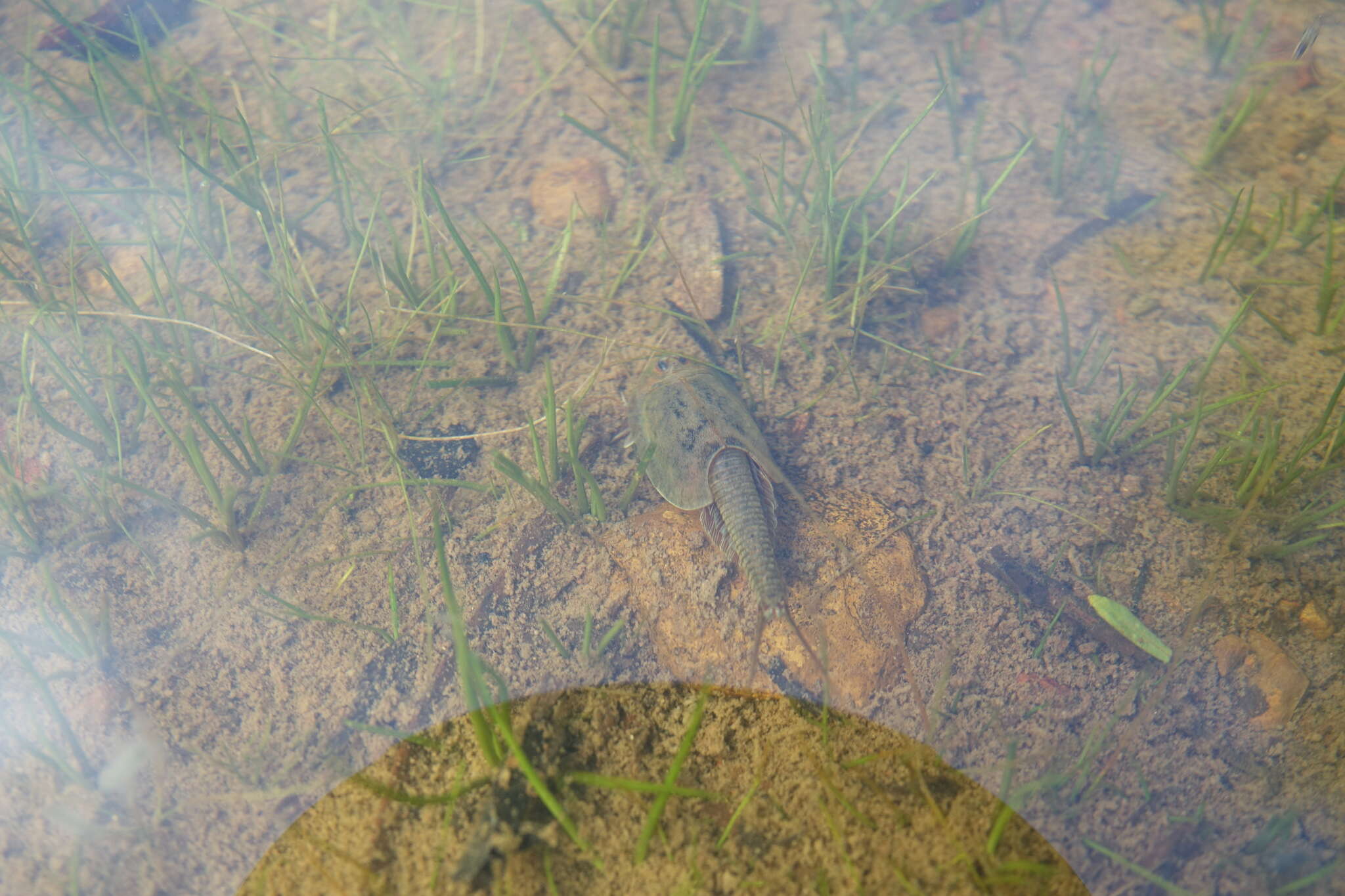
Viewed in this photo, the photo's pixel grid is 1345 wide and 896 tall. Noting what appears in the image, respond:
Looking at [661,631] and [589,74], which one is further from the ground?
[589,74]

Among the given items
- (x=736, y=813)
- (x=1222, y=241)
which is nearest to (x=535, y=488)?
(x=736, y=813)

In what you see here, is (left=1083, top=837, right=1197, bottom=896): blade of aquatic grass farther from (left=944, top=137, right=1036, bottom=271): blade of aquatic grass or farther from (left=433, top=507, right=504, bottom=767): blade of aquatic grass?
(left=944, top=137, right=1036, bottom=271): blade of aquatic grass

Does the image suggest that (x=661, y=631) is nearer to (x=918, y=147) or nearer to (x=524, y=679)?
(x=524, y=679)

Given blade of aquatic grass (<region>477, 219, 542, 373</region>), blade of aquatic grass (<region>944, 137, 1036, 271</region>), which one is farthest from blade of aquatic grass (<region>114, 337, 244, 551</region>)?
blade of aquatic grass (<region>944, 137, 1036, 271</region>)

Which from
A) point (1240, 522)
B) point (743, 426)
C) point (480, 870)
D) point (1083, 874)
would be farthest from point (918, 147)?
point (480, 870)

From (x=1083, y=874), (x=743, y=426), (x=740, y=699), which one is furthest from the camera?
(x=743, y=426)

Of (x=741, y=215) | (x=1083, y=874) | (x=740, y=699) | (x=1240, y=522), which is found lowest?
(x=1083, y=874)

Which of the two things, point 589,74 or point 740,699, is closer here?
point 740,699
